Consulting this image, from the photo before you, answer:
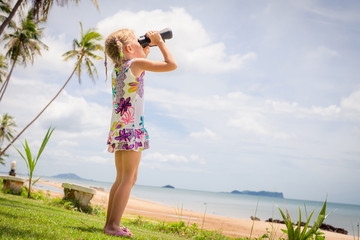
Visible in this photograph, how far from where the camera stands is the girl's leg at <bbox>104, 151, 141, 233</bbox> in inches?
104

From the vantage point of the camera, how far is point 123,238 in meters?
2.51

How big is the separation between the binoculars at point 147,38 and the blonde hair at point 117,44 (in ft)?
0.33

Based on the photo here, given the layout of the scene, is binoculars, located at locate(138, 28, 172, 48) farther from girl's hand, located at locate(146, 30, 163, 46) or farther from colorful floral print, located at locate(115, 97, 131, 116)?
colorful floral print, located at locate(115, 97, 131, 116)

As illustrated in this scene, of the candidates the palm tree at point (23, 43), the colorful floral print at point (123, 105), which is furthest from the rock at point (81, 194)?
the palm tree at point (23, 43)

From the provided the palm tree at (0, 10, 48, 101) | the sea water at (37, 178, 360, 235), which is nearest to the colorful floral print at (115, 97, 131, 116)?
the sea water at (37, 178, 360, 235)

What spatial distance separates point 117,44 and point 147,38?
0.29m

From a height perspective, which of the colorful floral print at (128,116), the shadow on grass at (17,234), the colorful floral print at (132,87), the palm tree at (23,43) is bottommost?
the shadow on grass at (17,234)

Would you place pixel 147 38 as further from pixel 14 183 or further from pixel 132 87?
pixel 14 183

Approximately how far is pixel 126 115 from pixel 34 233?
45.2 inches

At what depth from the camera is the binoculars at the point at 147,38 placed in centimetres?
297

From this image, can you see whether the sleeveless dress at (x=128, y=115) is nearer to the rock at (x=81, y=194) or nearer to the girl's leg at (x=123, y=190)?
the girl's leg at (x=123, y=190)

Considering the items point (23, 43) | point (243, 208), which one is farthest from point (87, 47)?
point (243, 208)

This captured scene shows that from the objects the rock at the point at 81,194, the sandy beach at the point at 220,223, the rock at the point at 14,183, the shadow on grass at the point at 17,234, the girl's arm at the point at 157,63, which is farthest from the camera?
the sandy beach at the point at 220,223

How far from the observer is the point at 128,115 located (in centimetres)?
275
